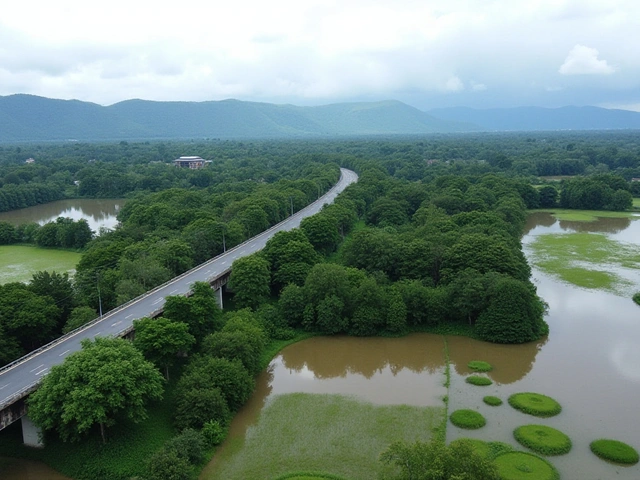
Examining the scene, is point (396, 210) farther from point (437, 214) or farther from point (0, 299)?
point (0, 299)

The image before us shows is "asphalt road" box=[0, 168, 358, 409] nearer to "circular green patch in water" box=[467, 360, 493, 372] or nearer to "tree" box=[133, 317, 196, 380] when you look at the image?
"tree" box=[133, 317, 196, 380]

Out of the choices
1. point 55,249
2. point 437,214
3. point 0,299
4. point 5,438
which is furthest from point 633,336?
point 55,249

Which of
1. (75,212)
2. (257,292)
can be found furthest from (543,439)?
(75,212)

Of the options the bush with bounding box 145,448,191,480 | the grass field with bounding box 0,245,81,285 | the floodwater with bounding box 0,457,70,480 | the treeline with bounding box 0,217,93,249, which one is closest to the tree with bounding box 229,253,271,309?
the bush with bounding box 145,448,191,480

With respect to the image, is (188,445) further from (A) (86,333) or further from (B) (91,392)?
(A) (86,333)

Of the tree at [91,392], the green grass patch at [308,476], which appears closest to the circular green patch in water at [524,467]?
the green grass patch at [308,476]

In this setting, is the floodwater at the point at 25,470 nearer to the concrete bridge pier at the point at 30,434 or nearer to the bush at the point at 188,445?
the concrete bridge pier at the point at 30,434
